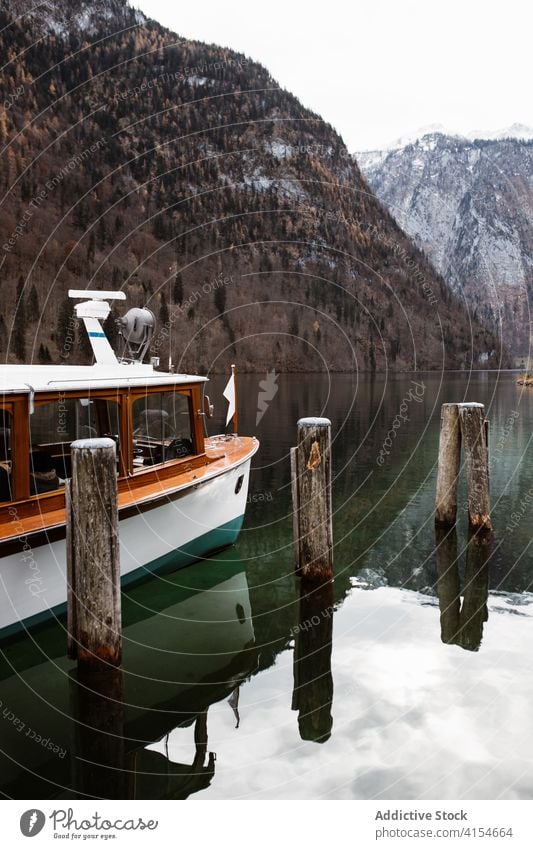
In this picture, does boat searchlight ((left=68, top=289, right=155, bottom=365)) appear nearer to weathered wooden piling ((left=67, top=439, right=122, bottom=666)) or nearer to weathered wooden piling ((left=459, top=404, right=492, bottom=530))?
weathered wooden piling ((left=67, top=439, right=122, bottom=666))

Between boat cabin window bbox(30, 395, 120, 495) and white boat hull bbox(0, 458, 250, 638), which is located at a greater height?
boat cabin window bbox(30, 395, 120, 495)

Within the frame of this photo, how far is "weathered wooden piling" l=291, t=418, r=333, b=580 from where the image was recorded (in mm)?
10281

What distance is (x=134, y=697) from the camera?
805cm

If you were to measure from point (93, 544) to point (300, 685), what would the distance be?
10.8 feet

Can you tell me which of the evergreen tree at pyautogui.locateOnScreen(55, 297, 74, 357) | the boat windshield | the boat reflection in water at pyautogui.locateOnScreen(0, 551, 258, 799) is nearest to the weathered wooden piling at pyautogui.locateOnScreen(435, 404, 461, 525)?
the boat reflection in water at pyautogui.locateOnScreen(0, 551, 258, 799)

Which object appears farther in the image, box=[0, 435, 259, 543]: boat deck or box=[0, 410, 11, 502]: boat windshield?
box=[0, 410, 11, 502]: boat windshield

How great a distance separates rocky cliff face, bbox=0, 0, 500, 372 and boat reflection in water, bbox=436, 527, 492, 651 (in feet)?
256

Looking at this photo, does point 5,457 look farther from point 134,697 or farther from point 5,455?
point 134,697

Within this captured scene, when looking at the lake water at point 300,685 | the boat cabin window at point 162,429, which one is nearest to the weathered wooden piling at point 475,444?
the lake water at point 300,685

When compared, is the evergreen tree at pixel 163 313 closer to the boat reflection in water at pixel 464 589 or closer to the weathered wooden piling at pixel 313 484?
the boat reflection in water at pixel 464 589

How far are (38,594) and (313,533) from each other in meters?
4.25

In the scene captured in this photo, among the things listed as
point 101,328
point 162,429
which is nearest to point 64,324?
point 101,328

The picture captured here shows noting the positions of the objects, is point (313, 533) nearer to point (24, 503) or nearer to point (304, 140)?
point (24, 503)
